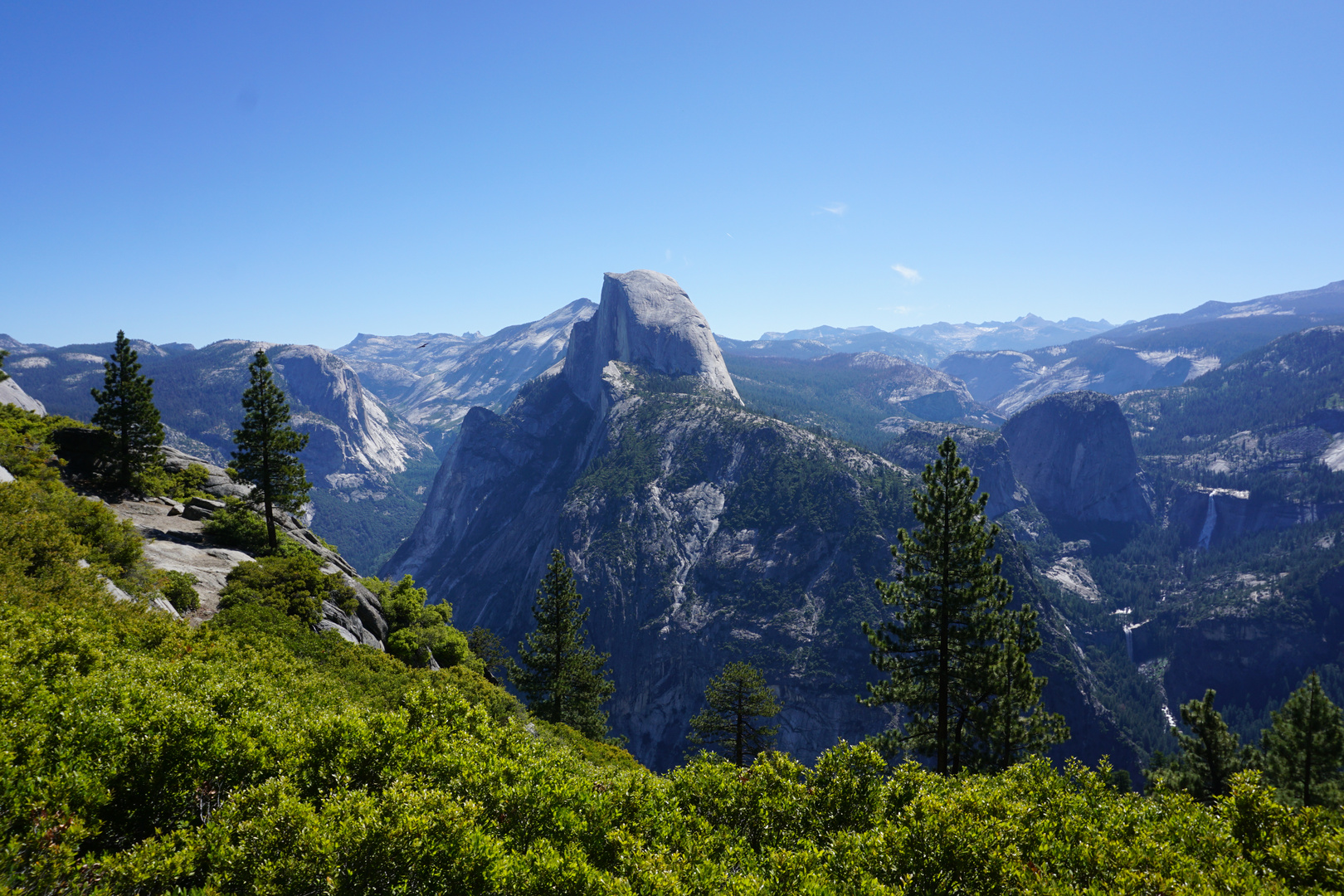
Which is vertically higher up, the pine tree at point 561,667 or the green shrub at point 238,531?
the green shrub at point 238,531

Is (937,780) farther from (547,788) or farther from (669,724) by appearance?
(669,724)

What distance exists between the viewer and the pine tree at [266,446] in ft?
128

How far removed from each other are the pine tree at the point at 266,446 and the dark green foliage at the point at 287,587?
220 inches

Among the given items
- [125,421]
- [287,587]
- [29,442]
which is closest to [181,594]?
[287,587]

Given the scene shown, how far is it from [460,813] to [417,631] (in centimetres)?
3481

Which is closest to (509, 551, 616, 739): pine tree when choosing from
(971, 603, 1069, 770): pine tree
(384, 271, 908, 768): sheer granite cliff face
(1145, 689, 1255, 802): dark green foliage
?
(971, 603, 1069, 770): pine tree

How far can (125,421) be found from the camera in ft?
131

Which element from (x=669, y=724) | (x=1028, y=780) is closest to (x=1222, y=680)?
(x=669, y=724)

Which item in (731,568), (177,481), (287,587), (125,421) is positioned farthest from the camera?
(731,568)

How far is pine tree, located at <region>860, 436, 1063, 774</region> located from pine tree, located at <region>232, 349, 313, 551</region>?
127 ft

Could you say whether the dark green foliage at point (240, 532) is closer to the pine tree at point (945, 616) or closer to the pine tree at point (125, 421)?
the pine tree at point (125, 421)

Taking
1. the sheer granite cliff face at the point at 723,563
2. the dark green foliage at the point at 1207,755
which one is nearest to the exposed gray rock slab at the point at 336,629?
the dark green foliage at the point at 1207,755

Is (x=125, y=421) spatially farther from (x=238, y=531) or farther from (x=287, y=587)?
(x=287, y=587)

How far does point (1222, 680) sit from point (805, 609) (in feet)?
540
